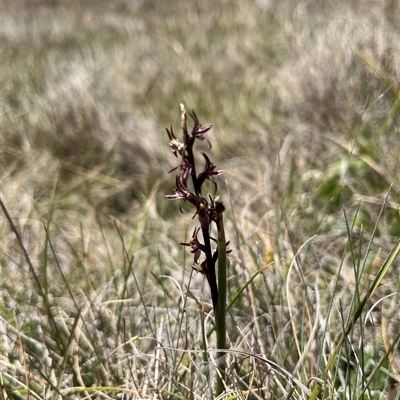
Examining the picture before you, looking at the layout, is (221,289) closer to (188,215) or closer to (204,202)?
(204,202)

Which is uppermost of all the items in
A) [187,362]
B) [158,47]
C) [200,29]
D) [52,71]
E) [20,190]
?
[200,29]

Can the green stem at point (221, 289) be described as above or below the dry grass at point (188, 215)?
below

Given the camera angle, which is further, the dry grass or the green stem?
the dry grass

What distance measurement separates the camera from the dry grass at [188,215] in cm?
110

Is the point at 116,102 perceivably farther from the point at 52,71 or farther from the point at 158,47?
the point at 158,47

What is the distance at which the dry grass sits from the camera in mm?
1099

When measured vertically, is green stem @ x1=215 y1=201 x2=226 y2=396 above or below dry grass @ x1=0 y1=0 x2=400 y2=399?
below

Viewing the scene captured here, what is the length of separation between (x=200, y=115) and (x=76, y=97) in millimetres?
733

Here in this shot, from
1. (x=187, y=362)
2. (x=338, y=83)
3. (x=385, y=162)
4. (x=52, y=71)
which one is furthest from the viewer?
(x=52, y=71)

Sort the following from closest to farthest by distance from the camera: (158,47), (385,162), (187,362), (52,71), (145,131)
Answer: (187,362), (385,162), (145,131), (52,71), (158,47)

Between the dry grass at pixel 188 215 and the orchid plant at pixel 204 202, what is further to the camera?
the dry grass at pixel 188 215

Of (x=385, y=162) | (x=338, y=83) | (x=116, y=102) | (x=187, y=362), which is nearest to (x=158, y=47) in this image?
(x=116, y=102)

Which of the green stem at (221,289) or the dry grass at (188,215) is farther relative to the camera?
the dry grass at (188,215)

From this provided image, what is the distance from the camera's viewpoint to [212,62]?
425cm
